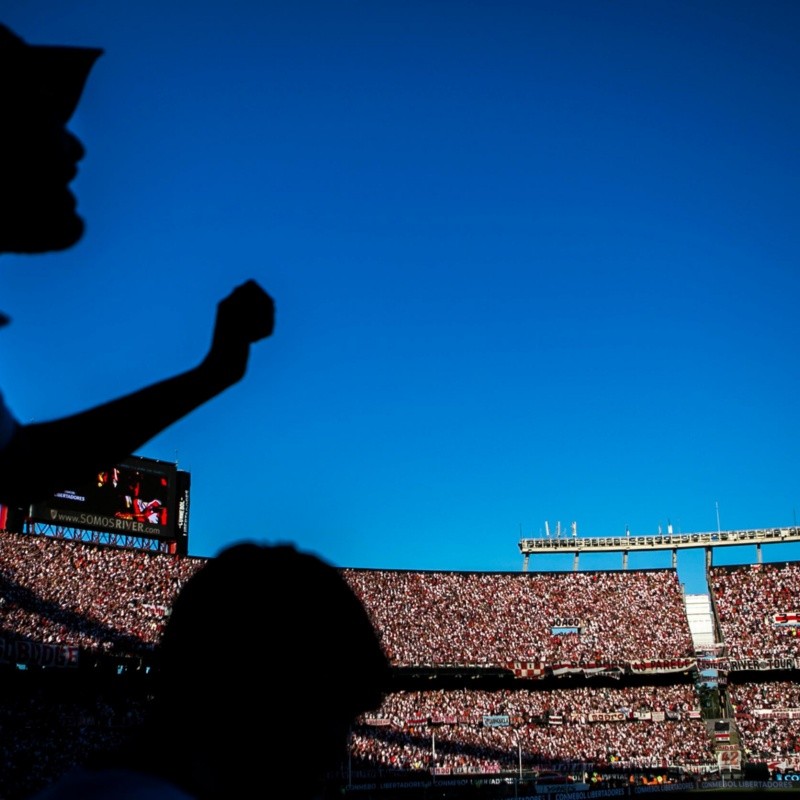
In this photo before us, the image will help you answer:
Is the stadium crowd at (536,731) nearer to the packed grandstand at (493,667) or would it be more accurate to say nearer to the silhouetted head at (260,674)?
the packed grandstand at (493,667)

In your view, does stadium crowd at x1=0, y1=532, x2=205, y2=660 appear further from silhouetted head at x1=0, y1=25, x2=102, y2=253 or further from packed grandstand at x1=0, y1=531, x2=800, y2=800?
silhouetted head at x1=0, y1=25, x2=102, y2=253

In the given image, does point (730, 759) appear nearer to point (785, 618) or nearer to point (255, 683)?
point (785, 618)

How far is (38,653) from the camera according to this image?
1371 inches

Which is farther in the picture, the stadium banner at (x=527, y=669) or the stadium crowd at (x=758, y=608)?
the stadium crowd at (x=758, y=608)

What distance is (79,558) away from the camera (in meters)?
44.7

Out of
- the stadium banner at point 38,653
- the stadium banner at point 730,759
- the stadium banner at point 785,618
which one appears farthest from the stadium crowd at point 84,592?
the stadium banner at point 785,618

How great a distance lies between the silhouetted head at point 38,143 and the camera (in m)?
1.31

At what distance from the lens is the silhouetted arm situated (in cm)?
144

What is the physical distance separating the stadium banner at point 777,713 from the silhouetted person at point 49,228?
52.5m

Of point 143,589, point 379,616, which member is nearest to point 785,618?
point 379,616

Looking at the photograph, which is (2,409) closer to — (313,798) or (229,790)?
(229,790)

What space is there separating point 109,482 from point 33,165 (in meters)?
48.5

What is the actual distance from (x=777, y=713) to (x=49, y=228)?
53.1m

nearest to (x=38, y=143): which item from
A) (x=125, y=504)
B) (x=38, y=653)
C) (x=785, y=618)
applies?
(x=38, y=653)
